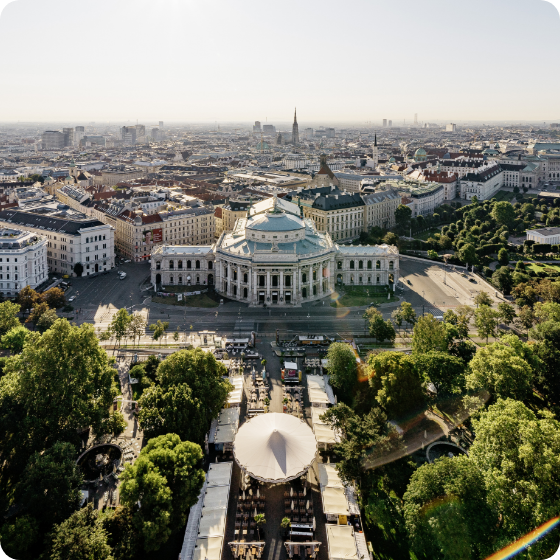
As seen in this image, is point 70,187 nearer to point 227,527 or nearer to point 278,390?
point 278,390

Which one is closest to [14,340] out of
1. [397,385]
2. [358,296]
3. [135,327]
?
[135,327]

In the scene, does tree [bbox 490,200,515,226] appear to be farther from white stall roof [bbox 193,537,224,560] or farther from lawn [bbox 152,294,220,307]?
white stall roof [bbox 193,537,224,560]

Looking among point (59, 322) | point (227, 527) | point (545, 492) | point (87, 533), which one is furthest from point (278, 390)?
point (545, 492)

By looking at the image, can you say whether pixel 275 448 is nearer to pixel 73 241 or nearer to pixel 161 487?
pixel 161 487

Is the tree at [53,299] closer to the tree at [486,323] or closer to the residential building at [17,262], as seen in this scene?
the residential building at [17,262]

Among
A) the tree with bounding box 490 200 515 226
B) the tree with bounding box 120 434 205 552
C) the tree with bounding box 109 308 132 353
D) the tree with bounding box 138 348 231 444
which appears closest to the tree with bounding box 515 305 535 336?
the tree with bounding box 138 348 231 444

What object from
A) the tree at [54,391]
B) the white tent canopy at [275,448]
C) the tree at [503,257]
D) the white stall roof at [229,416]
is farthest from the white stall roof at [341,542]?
the tree at [503,257]
